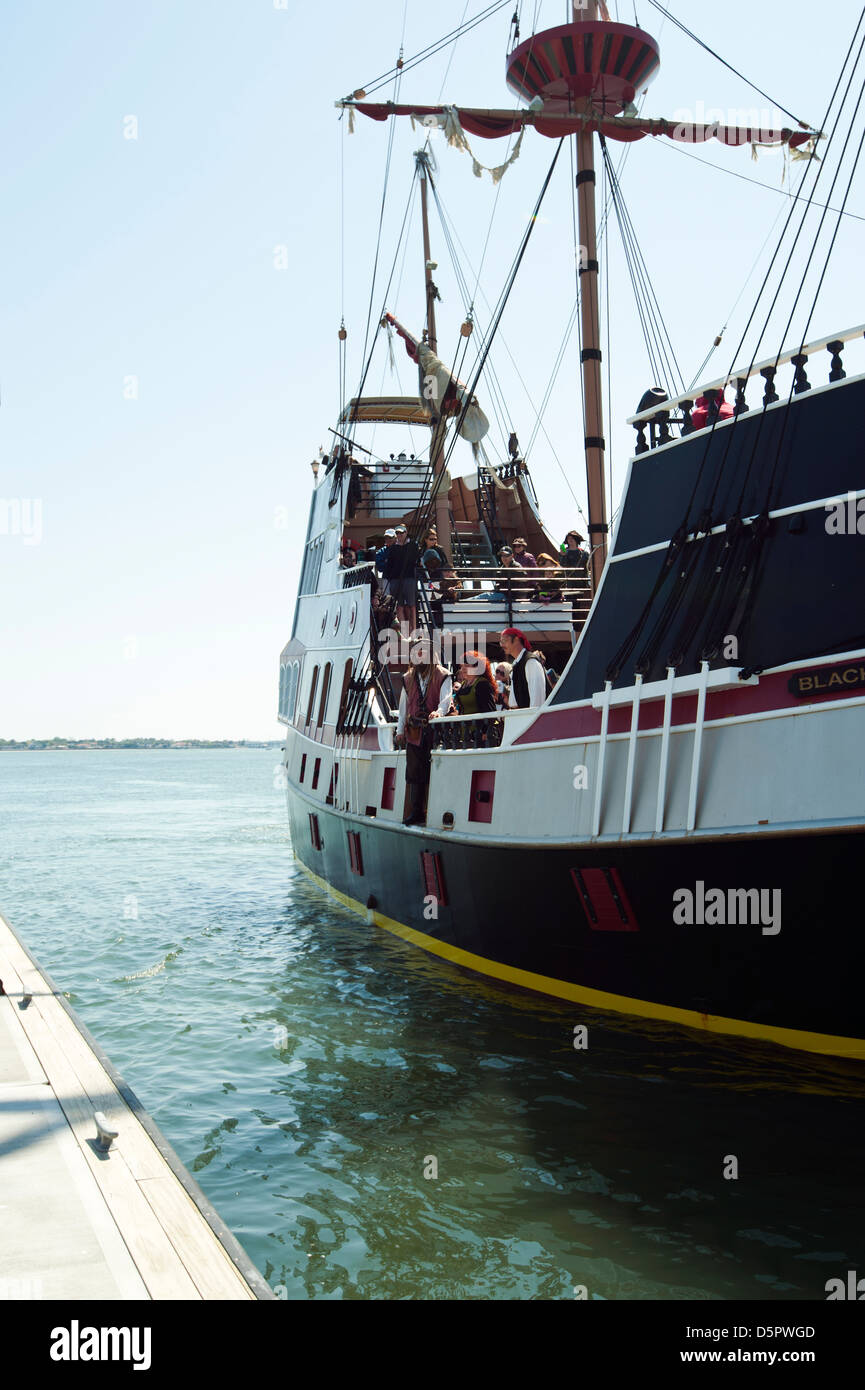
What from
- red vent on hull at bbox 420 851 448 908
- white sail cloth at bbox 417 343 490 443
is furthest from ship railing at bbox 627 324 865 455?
white sail cloth at bbox 417 343 490 443

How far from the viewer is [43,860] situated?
28.4m

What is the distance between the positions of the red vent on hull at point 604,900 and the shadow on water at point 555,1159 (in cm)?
89

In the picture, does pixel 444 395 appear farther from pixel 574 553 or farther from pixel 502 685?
pixel 502 685

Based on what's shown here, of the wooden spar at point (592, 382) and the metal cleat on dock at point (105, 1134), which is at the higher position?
the wooden spar at point (592, 382)

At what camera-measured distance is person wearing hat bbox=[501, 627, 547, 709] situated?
10281 millimetres

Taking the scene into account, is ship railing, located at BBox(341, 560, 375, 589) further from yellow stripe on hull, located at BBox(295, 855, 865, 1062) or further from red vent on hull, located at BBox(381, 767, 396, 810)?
yellow stripe on hull, located at BBox(295, 855, 865, 1062)

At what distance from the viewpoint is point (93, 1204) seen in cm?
484

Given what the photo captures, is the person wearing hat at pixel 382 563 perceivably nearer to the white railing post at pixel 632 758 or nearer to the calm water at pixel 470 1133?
the calm water at pixel 470 1133

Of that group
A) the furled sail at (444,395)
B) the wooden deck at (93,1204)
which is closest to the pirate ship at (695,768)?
the wooden deck at (93,1204)

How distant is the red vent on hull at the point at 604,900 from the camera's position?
28.8 ft

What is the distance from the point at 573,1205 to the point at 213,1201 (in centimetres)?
211

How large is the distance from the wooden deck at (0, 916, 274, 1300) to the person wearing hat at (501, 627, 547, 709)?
5087 mm
